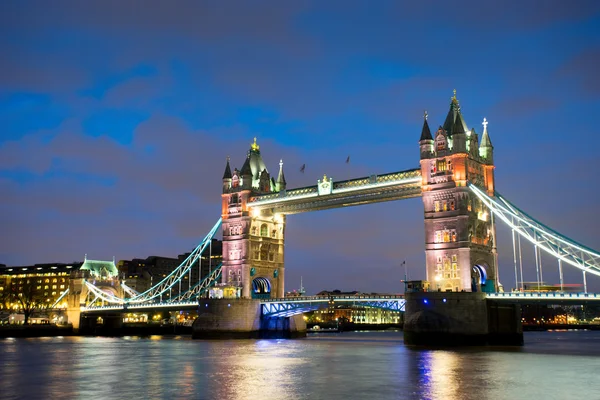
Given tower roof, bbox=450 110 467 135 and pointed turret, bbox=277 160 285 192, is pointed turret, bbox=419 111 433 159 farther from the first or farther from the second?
pointed turret, bbox=277 160 285 192

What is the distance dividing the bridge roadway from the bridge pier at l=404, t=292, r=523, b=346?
1.89 meters

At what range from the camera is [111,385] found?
34000 millimetres

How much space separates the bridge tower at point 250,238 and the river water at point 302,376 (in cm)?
3127

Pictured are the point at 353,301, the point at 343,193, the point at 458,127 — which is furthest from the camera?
the point at 343,193

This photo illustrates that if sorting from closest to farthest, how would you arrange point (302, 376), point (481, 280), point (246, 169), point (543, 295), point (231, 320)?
point (302, 376) → point (543, 295) → point (481, 280) → point (231, 320) → point (246, 169)

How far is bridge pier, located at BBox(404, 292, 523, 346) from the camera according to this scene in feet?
197

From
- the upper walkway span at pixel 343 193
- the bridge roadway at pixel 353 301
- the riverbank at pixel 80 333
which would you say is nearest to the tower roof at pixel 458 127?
the upper walkway span at pixel 343 193

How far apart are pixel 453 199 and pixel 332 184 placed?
15.9m

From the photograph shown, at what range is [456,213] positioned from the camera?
65.4m

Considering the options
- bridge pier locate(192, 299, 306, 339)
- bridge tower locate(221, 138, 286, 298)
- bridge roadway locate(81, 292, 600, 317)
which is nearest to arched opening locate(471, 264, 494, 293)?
bridge roadway locate(81, 292, 600, 317)

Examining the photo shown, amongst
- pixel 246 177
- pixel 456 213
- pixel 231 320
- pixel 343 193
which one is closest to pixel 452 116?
pixel 456 213

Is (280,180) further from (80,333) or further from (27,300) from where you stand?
(27,300)

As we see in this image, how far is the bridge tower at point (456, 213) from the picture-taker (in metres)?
64.8

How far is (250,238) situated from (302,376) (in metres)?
49.9
